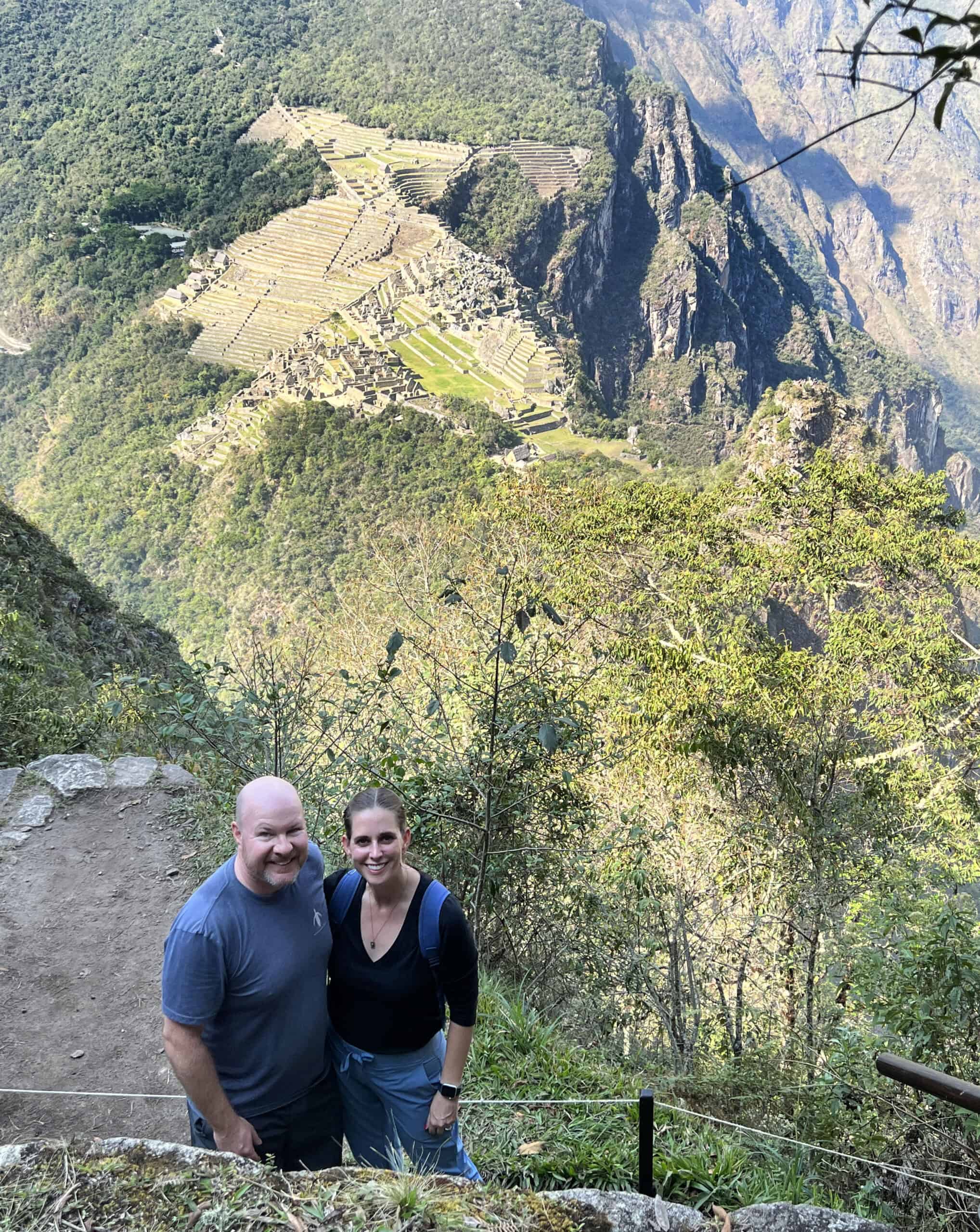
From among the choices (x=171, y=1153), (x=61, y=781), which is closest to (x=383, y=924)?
(x=171, y=1153)

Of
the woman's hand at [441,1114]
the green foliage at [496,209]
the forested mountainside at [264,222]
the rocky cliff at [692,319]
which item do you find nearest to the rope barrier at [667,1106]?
the woman's hand at [441,1114]

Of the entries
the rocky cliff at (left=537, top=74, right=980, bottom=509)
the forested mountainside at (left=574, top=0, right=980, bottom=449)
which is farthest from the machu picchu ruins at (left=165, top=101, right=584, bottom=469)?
the forested mountainside at (left=574, top=0, right=980, bottom=449)

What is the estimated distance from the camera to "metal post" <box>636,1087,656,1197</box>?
64.8 inches

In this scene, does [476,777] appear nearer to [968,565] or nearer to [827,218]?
[968,565]

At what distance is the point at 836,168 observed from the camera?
18038cm

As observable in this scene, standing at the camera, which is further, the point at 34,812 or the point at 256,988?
the point at 34,812

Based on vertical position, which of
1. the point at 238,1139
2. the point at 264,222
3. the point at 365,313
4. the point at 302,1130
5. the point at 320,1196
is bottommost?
the point at 365,313

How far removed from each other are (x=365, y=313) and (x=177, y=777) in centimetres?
4196

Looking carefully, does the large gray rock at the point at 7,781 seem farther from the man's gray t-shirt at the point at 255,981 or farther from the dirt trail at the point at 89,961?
the man's gray t-shirt at the point at 255,981

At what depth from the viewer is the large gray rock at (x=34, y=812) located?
164 inches

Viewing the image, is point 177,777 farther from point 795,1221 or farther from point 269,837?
point 795,1221

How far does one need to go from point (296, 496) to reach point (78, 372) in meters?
22.2

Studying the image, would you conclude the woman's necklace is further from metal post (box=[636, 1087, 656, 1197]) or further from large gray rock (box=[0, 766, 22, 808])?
large gray rock (box=[0, 766, 22, 808])

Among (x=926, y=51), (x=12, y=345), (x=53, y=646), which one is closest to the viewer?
(x=926, y=51)
